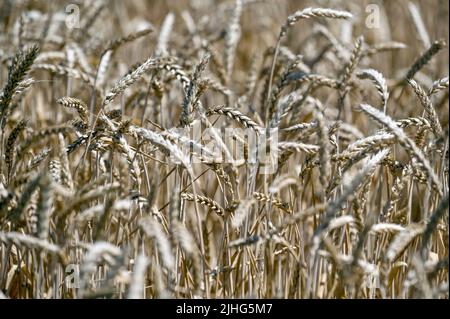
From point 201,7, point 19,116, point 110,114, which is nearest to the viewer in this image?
point 110,114

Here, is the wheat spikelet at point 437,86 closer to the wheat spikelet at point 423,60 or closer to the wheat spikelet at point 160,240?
the wheat spikelet at point 423,60

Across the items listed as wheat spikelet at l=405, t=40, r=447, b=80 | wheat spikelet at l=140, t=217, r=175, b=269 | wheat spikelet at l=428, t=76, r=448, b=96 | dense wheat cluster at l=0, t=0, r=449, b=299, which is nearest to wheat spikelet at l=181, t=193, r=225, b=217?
dense wheat cluster at l=0, t=0, r=449, b=299

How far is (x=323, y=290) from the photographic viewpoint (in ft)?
6.91

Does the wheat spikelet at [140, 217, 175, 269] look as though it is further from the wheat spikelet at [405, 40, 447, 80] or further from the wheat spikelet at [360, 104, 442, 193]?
the wheat spikelet at [405, 40, 447, 80]

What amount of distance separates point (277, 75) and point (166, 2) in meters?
2.85

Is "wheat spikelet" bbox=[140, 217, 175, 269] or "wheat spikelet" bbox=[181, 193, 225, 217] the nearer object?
"wheat spikelet" bbox=[140, 217, 175, 269]

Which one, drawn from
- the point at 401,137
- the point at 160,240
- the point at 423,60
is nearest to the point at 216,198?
the point at 423,60

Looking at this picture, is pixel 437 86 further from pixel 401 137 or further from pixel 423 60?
pixel 401 137

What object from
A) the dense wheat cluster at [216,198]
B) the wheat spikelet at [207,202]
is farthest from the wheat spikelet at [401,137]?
the wheat spikelet at [207,202]

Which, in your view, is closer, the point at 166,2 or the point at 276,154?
the point at 276,154

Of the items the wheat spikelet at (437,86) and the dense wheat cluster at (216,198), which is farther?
the wheat spikelet at (437,86)
